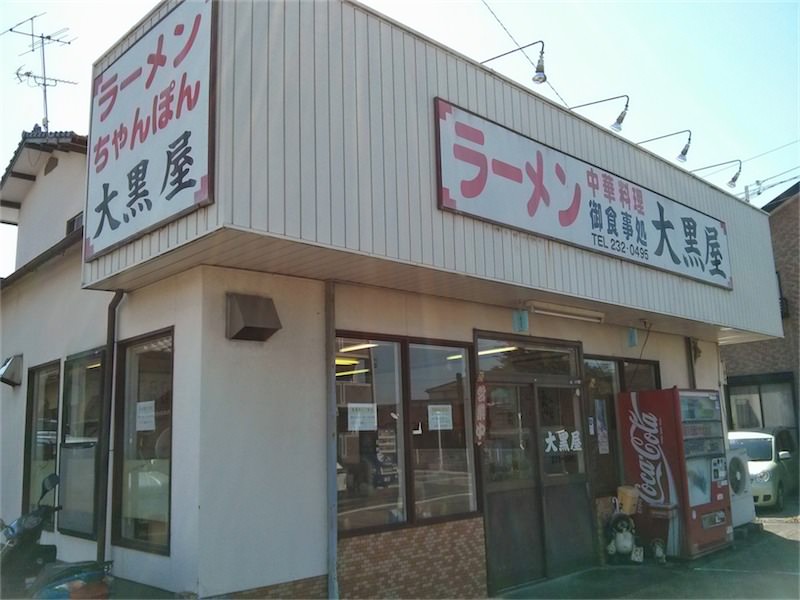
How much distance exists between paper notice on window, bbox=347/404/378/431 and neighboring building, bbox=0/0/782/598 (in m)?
0.03

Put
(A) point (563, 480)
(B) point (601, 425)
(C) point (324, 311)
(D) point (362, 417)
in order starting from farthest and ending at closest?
(B) point (601, 425)
(A) point (563, 480)
(D) point (362, 417)
(C) point (324, 311)

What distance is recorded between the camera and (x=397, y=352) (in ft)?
25.3

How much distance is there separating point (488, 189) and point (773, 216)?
1797cm

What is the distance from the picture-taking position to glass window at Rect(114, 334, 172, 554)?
6.66 metres

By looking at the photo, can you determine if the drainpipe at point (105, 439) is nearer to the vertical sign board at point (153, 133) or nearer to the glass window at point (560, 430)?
the vertical sign board at point (153, 133)

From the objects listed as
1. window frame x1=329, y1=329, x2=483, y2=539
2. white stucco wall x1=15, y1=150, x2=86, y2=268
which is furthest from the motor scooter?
white stucco wall x1=15, y1=150, x2=86, y2=268

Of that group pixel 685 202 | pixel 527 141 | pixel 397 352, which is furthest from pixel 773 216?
pixel 397 352

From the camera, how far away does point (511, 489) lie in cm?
859

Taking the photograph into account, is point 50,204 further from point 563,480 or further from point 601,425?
point 601,425

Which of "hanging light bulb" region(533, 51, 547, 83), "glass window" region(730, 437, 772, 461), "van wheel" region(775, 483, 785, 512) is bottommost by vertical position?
"van wheel" region(775, 483, 785, 512)

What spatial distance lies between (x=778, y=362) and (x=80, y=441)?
19659 millimetres

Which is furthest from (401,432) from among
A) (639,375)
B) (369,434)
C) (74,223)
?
(74,223)

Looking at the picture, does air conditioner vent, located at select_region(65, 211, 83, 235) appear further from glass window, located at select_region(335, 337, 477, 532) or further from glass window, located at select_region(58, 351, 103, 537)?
glass window, located at select_region(335, 337, 477, 532)

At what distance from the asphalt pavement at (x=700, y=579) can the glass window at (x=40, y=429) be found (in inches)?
235
